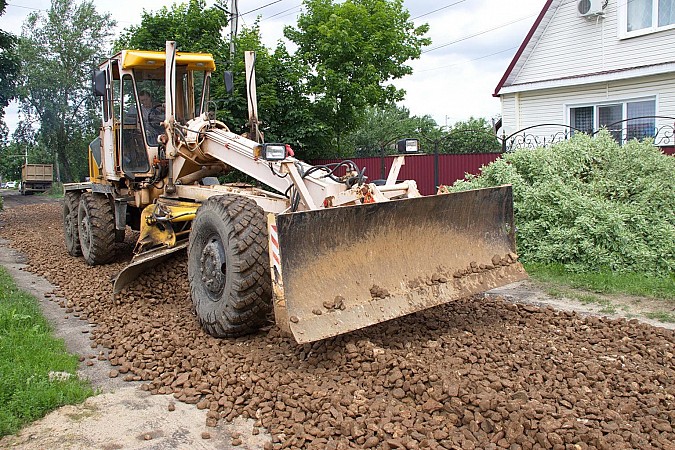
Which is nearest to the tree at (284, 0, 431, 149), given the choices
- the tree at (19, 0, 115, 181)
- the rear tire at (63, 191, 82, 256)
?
the rear tire at (63, 191, 82, 256)

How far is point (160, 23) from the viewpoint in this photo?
1536 cm

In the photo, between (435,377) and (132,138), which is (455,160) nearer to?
(132,138)

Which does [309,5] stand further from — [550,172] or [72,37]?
[72,37]

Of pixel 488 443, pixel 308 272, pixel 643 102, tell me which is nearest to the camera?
pixel 488 443

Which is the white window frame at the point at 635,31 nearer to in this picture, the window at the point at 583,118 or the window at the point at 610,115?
the window at the point at 610,115

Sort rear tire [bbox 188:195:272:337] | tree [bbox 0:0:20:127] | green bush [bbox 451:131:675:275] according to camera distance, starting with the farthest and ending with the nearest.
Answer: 1. tree [bbox 0:0:20:127]
2. green bush [bbox 451:131:675:275]
3. rear tire [bbox 188:195:272:337]

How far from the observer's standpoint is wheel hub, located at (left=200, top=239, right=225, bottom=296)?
5.55 metres

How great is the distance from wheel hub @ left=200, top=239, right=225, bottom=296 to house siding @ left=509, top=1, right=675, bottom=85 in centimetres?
1123

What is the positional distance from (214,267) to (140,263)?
1.42m

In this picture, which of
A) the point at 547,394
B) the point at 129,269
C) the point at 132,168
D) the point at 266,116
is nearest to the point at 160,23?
the point at 266,116

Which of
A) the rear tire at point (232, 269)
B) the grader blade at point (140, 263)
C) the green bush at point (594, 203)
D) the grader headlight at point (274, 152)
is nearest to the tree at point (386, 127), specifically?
the green bush at point (594, 203)

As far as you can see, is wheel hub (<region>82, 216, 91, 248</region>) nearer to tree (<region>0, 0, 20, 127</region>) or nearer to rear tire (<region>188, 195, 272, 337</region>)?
rear tire (<region>188, 195, 272, 337</region>)

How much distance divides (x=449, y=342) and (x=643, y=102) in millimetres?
10793

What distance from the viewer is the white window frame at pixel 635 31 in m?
13.2
